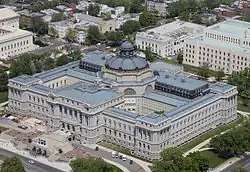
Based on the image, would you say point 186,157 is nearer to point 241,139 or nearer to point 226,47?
point 241,139

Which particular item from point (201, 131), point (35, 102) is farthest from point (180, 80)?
point (35, 102)

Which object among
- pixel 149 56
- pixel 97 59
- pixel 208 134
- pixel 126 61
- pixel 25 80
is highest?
pixel 126 61

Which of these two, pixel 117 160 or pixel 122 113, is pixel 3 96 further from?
pixel 117 160

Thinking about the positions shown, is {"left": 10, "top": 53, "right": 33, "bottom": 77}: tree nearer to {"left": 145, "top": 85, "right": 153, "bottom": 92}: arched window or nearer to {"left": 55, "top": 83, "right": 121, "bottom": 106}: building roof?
{"left": 55, "top": 83, "right": 121, "bottom": 106}: building roof

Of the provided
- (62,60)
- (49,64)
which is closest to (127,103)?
(62,60)

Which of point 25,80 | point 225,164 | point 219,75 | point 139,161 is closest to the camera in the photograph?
point 225,164

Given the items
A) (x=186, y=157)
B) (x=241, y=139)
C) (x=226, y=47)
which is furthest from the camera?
(x=226, y=47)
